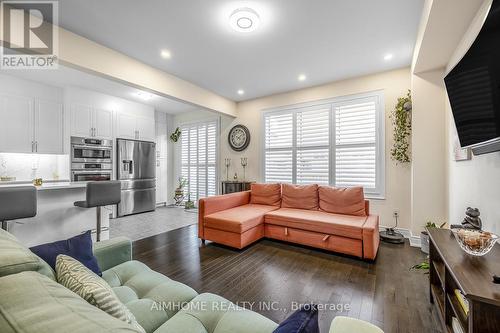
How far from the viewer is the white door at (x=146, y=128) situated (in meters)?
5.62

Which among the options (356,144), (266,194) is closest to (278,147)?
(266,194)

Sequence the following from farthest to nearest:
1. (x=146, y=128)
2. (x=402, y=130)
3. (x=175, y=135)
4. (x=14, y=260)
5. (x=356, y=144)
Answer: (x=175, y=135) → (x=146, y=128) → (x=356, y=144) → (x=402, y=130) → (x=14, y=260)

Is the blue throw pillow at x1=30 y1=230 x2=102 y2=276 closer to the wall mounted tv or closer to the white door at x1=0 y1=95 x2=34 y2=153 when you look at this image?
the wall mounted tv

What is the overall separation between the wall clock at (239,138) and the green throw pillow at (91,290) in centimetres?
433

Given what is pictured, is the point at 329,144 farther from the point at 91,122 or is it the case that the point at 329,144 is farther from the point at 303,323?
the point at 91,122

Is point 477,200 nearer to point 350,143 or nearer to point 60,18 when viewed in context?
Answer: point 350,143

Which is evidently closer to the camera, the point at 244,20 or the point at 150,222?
the point at 244,20

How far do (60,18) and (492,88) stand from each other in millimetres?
3757

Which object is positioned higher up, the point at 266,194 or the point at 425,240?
the point at 266,194

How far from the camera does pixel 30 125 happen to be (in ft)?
13.4

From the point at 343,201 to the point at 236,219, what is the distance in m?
1.65

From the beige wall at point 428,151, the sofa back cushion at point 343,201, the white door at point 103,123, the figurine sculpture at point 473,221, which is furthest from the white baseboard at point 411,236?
the white door at point 103,123

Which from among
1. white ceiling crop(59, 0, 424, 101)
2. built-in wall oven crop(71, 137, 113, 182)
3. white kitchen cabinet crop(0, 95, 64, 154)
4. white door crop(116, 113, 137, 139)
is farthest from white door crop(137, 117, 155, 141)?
white ceiling crop(59, 0, 424, 101)

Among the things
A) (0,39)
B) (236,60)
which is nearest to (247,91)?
(236,60)
